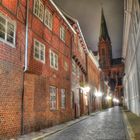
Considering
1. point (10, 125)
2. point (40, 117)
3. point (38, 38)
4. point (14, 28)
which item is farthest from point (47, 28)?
point (10, 125)

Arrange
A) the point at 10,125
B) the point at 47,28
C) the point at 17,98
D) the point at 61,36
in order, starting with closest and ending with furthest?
the point at 10,125
the point at 17,98
the point at 47,28
the point at 61,36

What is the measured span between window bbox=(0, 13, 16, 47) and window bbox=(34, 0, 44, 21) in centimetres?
333

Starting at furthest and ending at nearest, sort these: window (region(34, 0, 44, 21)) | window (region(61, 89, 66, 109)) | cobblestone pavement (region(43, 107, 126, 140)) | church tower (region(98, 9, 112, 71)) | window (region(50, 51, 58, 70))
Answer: church tower (region(98, 9, 112, 71)), window (region(61, 89, 66, 109)), window (region(50, 51, 58, 70)), window (region(34, 0, 44, 21)), cobblestone pavement (region(43, 107, 126, 140))

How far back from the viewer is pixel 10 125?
10430 mm

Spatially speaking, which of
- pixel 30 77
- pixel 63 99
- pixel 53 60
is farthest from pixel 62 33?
pixel 30 77

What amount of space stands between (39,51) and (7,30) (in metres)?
3.74

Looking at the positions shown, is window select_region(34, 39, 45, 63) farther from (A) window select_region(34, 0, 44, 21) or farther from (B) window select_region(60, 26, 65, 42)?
(B) window select_region(60, 26, 65, 42)

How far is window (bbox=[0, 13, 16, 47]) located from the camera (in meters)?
10.5

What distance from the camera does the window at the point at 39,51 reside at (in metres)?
13.8

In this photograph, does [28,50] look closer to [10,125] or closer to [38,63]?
[38,63]

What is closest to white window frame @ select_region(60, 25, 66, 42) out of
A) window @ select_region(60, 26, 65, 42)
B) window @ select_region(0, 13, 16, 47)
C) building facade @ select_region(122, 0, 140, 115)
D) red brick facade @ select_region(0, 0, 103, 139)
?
window @ select_region(60, 26, 65, 42)

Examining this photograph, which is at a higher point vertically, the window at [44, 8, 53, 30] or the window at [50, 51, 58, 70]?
the window at [44, 8, 53, 30]

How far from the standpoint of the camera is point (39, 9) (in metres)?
14.8

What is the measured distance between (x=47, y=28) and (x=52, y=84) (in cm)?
404
